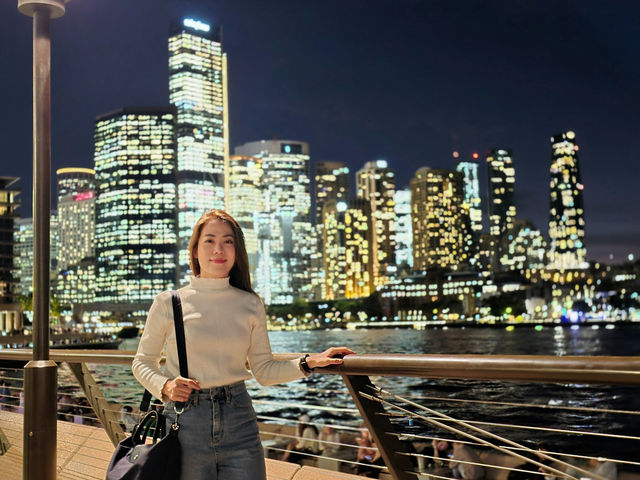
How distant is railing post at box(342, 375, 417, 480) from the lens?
11.4ft

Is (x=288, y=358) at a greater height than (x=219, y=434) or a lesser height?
greater

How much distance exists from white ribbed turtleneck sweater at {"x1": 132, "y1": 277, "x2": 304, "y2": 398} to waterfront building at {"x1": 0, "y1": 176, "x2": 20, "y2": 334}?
93.5 metres

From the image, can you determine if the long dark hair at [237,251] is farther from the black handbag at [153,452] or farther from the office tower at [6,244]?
the office tower at [6,244]

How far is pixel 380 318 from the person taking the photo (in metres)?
195

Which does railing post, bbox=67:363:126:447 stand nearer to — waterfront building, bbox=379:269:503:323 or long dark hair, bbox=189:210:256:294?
long dark hair, bbox=189:210:256:294

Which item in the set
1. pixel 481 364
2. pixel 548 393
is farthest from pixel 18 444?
pixel 548 393

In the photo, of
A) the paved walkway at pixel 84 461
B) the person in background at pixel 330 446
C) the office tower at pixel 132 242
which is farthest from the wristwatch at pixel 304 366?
the office tower at pixel 132 242

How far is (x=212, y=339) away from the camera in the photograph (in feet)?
9.76

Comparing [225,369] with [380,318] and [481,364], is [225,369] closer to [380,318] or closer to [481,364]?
[481,364]

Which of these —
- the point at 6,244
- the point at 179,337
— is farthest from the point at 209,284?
the point at 6,244

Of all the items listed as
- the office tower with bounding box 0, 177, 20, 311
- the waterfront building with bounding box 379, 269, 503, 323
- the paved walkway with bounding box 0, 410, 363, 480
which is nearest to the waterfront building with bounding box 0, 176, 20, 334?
the office tower with bounding box 0, 177, 20, 311

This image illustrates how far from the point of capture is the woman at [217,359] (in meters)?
2.86

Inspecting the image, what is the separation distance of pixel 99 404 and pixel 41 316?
1061 millimetres

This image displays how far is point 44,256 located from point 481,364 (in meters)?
3.06
